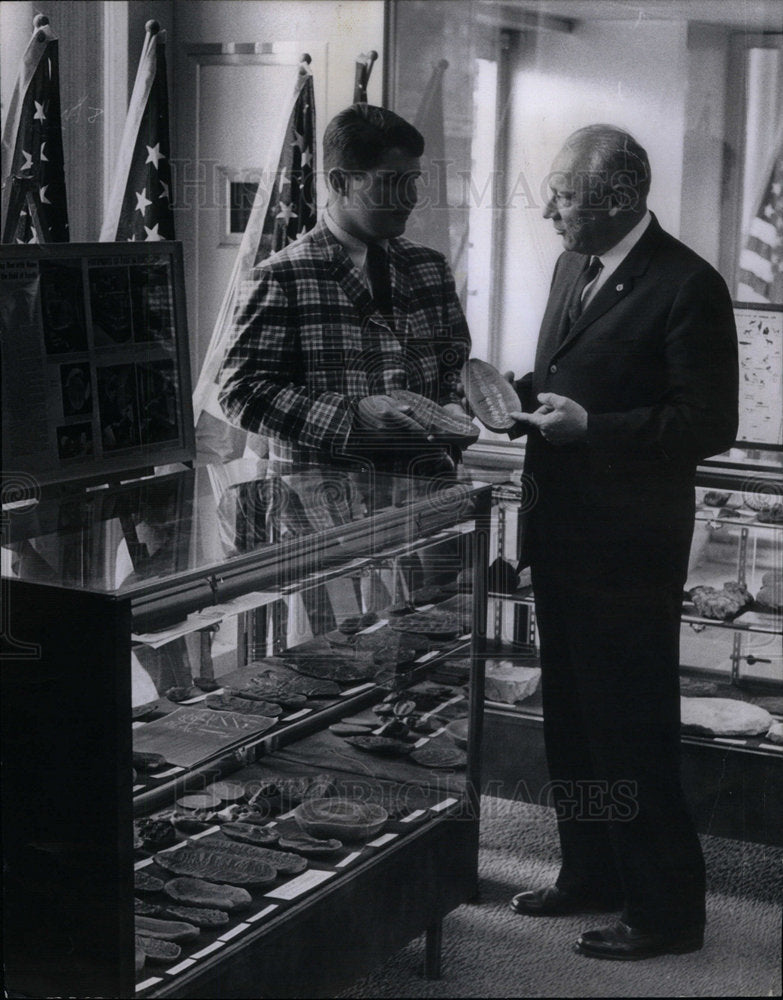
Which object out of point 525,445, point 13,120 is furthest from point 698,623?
point 13,120

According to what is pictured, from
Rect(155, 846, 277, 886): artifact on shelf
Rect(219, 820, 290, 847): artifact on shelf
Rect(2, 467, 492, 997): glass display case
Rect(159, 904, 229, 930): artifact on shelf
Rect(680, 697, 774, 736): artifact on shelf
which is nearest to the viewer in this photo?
Rect(2, 467, 492, 997): glass display case

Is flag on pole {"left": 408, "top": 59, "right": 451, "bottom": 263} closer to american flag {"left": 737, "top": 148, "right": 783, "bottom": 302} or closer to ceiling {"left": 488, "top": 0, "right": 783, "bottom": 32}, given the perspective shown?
ceiling {"left": 488, "top": 0, "right": 783, "bottom": 32}

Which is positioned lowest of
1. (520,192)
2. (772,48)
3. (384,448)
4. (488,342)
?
(384,448)

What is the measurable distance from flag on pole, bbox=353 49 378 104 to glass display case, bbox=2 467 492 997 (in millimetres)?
866

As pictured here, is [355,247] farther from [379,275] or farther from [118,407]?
[118,407]

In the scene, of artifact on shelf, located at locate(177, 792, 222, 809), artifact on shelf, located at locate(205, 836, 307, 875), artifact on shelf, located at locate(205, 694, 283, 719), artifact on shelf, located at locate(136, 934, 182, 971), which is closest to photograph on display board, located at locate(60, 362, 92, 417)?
artifact on shelf, located at locate(205, 694, 283, 719)

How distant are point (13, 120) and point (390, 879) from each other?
6.75 feet

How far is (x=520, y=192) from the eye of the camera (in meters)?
2.95

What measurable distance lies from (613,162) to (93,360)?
1.18m

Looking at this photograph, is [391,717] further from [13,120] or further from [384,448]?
[13,120]

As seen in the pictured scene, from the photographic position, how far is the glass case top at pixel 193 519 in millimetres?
2180

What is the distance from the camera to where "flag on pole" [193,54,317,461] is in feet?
10.3

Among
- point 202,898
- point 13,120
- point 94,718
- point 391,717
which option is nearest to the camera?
point 94,718

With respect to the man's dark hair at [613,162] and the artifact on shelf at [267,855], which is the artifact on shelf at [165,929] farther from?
the man's dark hair at [613,162]
